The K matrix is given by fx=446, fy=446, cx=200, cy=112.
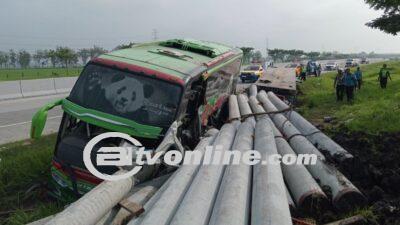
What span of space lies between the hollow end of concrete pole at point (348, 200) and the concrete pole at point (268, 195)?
2.64 feet

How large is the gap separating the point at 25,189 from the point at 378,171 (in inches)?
251

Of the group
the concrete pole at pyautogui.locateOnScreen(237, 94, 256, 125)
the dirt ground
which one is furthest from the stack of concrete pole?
the concrete pole at pyautogui.locateOnScreen(237, 94, 256, 125)

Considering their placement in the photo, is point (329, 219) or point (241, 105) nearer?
point (329, 219)

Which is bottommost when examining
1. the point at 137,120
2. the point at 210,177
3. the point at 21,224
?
Answer: the point at 21,224

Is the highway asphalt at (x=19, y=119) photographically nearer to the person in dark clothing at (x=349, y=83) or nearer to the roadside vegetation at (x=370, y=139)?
the roadside vegetation at (x=370, y=139)

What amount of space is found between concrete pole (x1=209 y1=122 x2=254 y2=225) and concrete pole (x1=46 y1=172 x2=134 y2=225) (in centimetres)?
129

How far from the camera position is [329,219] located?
19.1ft

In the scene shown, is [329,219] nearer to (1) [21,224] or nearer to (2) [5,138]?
(1) [21,224]

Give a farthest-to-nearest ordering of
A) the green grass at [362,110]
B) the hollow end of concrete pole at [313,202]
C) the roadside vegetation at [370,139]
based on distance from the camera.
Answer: the green grass at [362,110] → the roadside vegetation at [370,139] → the hollow end of concrete pole at [313,202]

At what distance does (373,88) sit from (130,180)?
20692 millimetres

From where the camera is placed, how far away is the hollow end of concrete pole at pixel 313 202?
574 centimetres

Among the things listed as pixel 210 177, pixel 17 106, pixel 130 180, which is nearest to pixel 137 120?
pixel 130 180

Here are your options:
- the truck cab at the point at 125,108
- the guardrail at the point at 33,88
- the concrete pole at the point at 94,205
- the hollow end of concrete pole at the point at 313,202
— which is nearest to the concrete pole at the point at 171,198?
the concrete pole at the point at 94,205

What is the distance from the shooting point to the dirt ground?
19.2 feet
